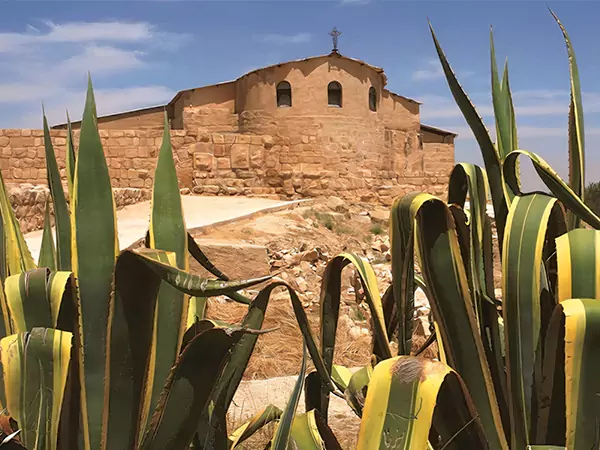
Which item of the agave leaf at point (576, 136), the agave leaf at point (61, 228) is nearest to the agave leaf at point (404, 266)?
the agave leaf at point (576, 136)

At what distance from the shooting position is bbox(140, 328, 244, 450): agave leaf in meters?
1.13

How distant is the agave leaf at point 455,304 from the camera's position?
118 cm

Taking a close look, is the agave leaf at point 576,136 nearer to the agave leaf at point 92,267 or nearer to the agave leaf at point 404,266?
the agave leaf at point 404,266

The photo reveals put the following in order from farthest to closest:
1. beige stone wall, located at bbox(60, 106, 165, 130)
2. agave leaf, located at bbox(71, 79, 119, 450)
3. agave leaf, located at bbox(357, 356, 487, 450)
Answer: beige stone wall, located at bbox(60, 106, 165, 130), agave leaf, located at bbox(71, 79, 119, 450), agave leaf, located at bbox(357, 356, 487, 450)

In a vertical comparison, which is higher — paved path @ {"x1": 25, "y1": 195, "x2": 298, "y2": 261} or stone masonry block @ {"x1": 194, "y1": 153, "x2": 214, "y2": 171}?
stone masonry block @ {"x1": 194, "y1": 153, "x2": 214, "y2": 171}

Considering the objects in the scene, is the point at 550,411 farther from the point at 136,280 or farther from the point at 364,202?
the point at 364,202

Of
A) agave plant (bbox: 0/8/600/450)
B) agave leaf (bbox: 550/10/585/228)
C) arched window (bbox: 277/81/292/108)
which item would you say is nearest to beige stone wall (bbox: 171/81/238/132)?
arched window (bbox: 277/81/292/108)

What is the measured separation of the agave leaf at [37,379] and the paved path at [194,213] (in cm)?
482

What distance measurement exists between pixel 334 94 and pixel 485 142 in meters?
13.1

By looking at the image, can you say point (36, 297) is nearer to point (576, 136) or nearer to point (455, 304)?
point (455, 304)

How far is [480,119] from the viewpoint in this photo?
4.15 feet

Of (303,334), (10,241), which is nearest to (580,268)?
(303,334)

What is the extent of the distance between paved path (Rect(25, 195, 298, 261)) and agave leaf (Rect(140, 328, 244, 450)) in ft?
16.0

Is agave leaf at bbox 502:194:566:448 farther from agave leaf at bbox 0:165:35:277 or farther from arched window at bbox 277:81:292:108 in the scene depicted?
arched window at bbox 277:81:292:108
